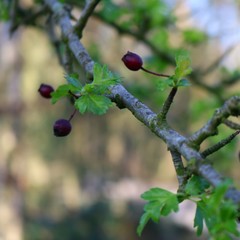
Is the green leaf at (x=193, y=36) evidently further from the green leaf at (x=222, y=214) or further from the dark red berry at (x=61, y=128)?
the green leaf at (x=222, y=214)

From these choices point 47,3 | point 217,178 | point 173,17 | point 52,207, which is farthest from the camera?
point 52,207

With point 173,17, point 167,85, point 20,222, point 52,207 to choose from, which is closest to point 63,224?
point 52,207

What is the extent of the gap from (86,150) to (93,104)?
41.3 feet

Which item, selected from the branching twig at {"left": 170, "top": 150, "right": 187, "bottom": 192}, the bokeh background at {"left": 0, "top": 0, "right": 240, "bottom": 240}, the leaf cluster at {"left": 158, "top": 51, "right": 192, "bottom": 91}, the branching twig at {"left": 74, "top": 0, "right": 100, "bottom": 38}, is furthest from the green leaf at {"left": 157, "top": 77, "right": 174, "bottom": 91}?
the bokeh background at {"left": 0, "top": 0, "right": 240, "bottom": 240}

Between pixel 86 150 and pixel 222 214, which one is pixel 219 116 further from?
pixel 86 150

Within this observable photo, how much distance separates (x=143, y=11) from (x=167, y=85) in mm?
1891

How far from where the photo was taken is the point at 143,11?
2.64m

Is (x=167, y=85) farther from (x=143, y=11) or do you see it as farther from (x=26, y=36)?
(x=26, y=36)

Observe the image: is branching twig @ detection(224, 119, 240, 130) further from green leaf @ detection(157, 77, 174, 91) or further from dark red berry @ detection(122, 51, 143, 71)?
dark red berry @ detection(122, 51, 143, 71)

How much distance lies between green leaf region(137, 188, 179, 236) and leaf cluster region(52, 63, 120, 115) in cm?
16

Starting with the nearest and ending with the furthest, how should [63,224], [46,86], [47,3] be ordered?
[46,86]
[47,3]
[63,224]

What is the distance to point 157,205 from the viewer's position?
78cm

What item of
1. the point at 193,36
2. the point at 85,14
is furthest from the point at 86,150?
the point at 85,14

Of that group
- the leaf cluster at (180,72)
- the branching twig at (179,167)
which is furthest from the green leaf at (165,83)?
the branching twig at (179,167)
